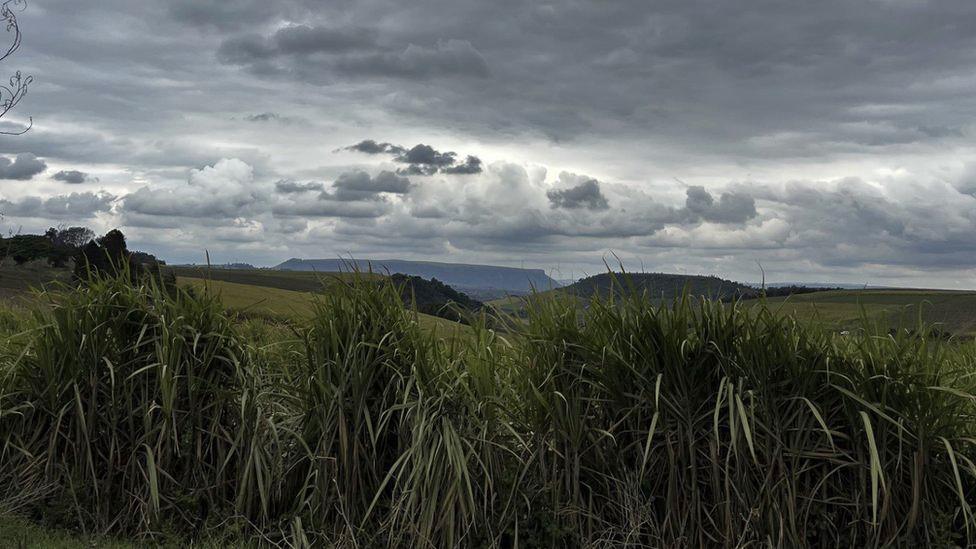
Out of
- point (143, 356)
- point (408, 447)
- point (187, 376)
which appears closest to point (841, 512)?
point (408, 447)

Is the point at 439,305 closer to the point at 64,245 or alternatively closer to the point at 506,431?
the point at 506,431

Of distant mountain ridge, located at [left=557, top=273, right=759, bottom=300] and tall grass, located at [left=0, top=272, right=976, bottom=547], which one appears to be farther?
distant mountain ridge, located at [left=557, top=273, right=759, bottom=300]

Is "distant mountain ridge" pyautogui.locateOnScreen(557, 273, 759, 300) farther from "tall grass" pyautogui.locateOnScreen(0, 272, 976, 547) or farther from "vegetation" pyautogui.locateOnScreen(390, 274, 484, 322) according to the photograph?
"vegetation" pyautogui.locateOnScreen(390, 274, 484, 322)

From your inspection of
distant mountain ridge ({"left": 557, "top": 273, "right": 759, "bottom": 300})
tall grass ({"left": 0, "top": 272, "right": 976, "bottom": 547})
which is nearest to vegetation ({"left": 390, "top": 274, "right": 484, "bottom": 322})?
tall grass ({"left": 0, "top": 272, "right": 976, "bottom": 547})

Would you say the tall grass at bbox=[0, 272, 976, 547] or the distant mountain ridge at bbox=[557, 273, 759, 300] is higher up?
the distant mountain ridge at bbox=[557, 273, 759, 300]

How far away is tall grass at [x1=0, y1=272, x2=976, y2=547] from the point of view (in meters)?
4.51

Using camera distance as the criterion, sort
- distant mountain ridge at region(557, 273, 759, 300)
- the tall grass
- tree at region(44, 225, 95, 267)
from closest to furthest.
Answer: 1. the tall grass
2. distant mountain ridge at region(557, 273, 759, 300)
3. tree at region(44, 225, 95, 267)

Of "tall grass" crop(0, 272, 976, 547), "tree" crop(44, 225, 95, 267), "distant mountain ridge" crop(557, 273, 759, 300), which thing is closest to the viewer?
"tall grass" crop(0, 272, 976, 547)

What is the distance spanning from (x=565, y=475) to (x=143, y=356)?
10.7 ft

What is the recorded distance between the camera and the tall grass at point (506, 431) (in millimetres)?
4512

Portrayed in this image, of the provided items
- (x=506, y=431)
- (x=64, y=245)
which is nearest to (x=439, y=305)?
(x=506, y=431)

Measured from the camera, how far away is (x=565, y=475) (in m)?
4.71

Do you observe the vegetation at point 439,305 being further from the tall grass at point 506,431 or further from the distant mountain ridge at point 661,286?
the distant mountain ridge at point 661,286

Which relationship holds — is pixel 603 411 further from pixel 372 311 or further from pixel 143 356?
pixel 143 356
